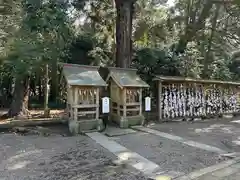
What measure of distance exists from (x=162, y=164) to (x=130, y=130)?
129 inches

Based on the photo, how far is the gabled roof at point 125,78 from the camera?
859 cm

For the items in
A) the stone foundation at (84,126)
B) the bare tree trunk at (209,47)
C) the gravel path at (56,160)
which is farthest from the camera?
the bare tree trunk at (209,47)

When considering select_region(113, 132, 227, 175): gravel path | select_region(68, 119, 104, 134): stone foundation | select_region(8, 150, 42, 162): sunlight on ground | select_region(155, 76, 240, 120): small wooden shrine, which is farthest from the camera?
select_region(155, 76, 240, 120): small wooden shrine

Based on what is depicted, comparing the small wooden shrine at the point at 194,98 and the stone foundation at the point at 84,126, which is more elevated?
the small wooden shrine at the point at 194,98

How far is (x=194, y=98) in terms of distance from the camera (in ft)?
35.7

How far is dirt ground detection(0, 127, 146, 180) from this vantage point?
4.38 m

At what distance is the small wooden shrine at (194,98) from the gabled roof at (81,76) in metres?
2.53

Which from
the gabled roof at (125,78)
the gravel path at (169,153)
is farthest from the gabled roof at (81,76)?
the gravel path at (169,153)

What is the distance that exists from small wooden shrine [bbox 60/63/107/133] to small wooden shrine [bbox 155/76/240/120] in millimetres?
2770

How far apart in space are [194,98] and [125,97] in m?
3.63

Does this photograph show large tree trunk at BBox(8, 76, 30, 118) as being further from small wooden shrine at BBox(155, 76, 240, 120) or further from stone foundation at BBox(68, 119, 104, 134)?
small wooden shrine at BBox(155, 76, 240, 120)

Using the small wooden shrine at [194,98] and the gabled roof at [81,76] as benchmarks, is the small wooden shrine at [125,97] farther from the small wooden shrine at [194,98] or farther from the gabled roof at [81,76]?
the small wooden shrine at [194,98]

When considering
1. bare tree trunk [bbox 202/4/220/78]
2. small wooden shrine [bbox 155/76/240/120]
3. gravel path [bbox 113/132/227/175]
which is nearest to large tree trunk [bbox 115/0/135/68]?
small wooden shrine [bbox 155/76/240/120]

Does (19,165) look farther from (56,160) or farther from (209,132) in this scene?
(209,132)
